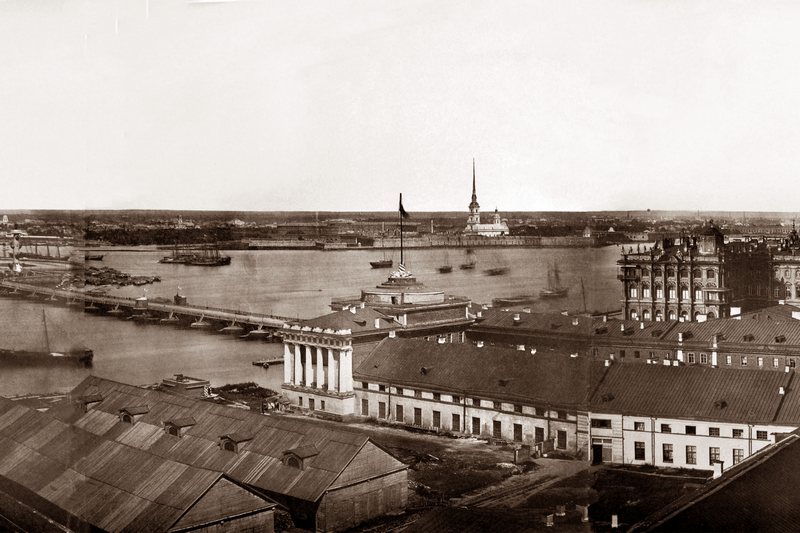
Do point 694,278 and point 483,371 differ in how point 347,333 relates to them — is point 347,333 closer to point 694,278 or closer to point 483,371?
point 483,371

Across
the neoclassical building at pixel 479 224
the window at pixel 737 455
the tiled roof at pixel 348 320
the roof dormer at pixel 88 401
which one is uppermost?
the neoclassical building at pixel 479 224

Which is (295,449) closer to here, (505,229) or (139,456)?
(139,456)

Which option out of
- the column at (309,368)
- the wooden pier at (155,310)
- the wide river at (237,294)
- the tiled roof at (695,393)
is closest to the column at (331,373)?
the column at (309,368)

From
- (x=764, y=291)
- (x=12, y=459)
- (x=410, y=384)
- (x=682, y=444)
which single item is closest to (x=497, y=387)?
(x=410, y=384)

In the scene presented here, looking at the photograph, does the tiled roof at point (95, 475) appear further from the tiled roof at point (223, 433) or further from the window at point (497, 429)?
the window at point (497, 429)

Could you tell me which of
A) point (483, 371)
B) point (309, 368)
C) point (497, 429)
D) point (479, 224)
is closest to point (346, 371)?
point (309, 368)

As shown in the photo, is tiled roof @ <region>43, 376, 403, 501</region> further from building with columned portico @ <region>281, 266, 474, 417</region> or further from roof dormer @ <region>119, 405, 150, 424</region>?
building with columned portico @ <region>281, 266, 474, 417</region>
